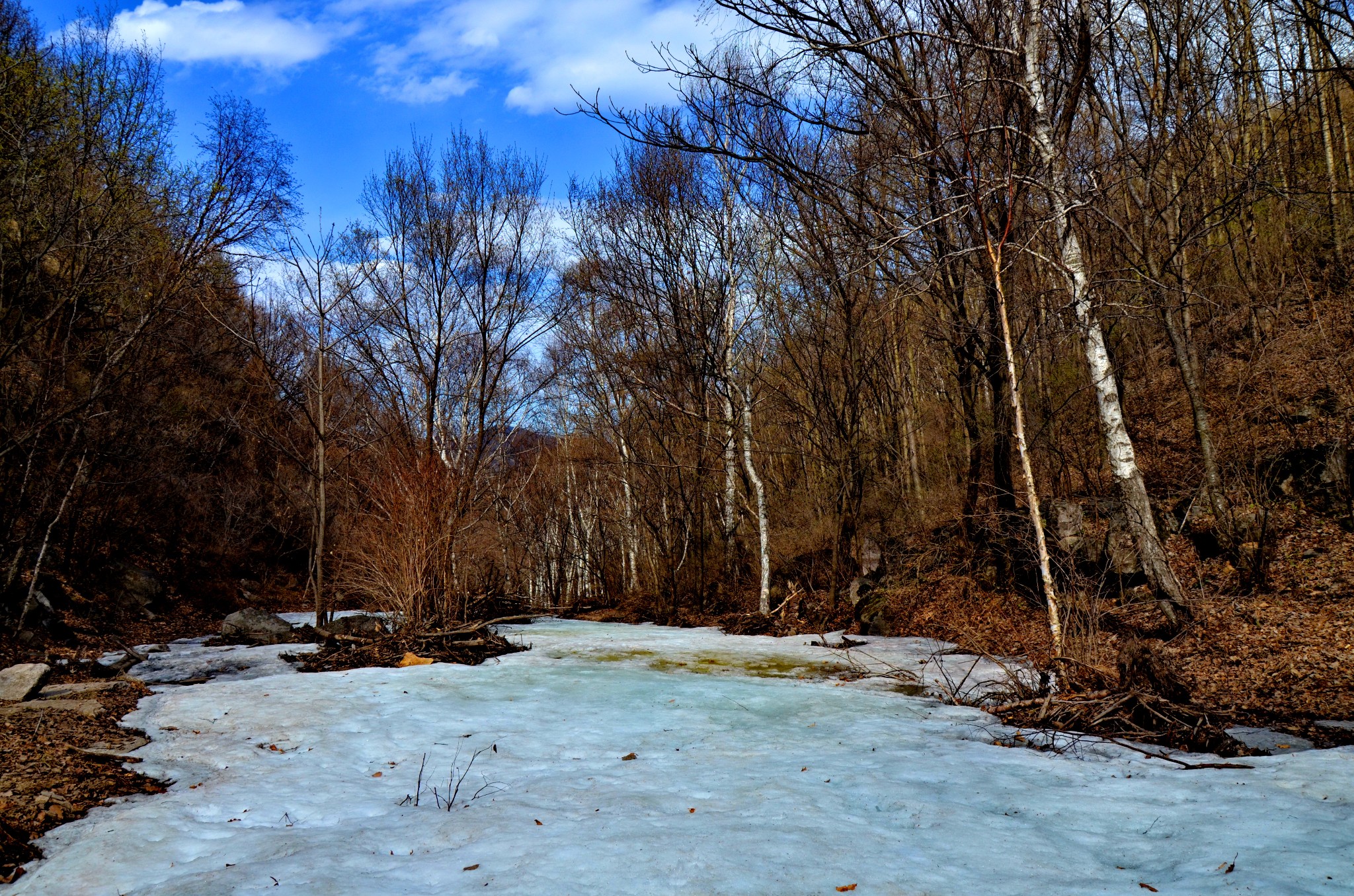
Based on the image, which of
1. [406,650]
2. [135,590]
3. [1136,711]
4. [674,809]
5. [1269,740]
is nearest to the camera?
[674,809]

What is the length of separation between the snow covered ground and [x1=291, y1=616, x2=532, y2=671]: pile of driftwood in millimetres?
2065

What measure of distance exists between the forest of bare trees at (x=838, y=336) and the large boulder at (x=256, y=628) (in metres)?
1.12

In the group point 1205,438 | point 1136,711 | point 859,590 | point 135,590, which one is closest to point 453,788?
point 1136,711

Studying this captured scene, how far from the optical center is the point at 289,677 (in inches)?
285

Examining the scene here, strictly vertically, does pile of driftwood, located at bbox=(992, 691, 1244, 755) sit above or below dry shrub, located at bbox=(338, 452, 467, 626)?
below

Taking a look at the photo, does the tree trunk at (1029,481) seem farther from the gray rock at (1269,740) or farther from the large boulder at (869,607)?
the large boulder at (869,607)

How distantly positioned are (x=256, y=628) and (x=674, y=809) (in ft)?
32.0

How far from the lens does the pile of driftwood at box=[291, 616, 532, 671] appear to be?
8.24m

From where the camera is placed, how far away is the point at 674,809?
3500 millimetres

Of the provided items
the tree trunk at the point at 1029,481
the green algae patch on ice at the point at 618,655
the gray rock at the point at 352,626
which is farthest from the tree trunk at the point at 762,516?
the tree trunk at the point at 1029,481

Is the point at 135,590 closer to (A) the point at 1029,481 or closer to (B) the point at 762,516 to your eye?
(B) the point at 762,516

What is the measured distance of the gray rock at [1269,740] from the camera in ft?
14.3

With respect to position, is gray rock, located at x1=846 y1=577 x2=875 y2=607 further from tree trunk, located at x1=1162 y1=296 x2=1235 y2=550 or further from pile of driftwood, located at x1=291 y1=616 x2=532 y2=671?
pile of driftwood, located at x1=291 y1=616 x2=532 y2=671

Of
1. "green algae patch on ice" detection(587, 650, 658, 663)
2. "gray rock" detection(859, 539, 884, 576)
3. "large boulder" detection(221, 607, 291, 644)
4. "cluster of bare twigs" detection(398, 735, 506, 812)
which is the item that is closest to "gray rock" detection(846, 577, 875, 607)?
"gray rock" detection(859, 539, 884, 576)
